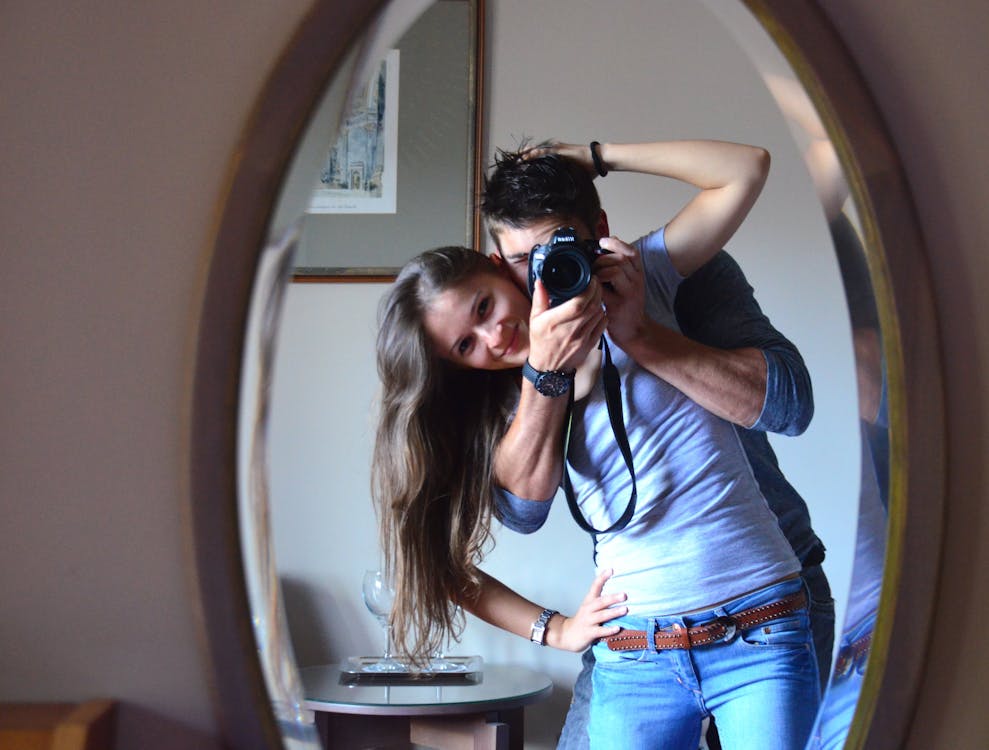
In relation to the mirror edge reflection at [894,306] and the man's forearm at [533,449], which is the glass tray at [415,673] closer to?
the man's forearm at [533,449]

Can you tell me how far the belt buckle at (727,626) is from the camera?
50 cm

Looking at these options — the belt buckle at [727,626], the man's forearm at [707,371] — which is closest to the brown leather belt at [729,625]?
the belt buckle at [727,626]

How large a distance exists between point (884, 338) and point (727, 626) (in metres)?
0.21

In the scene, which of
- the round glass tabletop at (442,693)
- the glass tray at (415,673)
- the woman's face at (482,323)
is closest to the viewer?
the woman's face at (482,323)

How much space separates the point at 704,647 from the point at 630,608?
0.20 ft

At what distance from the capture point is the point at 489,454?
564 millimetres

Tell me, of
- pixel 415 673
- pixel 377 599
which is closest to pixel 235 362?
pixel 377 599

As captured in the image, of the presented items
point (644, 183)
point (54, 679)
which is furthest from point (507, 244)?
point (644, 183)

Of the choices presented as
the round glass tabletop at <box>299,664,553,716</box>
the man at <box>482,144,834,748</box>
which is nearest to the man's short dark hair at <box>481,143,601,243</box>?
the man at <box>482,144,834,748</box>

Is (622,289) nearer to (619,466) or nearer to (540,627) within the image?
(619,466)

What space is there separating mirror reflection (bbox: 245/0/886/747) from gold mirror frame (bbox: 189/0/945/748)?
0.04ft

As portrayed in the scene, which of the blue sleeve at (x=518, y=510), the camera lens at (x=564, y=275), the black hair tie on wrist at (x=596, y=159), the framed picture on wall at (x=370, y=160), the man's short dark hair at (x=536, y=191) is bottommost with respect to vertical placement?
the blue sleeve at (x=518, y=510)

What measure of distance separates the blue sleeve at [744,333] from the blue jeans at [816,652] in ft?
0.28

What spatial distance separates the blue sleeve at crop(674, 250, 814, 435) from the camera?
20.2 inches
